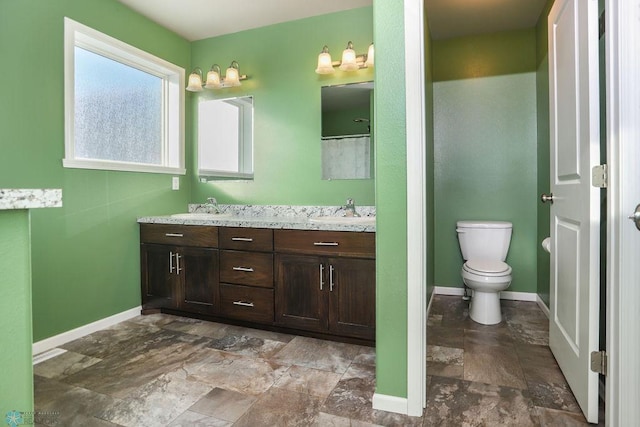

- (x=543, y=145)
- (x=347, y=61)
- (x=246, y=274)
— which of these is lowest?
(x=246, y=274)

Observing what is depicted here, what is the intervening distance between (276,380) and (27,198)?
1.50m

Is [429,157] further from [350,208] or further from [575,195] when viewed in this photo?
[575,195]

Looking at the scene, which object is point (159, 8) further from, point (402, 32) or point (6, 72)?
point (402, 32)

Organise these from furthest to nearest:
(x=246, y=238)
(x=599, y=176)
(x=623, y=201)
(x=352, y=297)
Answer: (x=246, y=238)
(x=352, y=297)
(x=599, y=176)
(x=623, y=201)

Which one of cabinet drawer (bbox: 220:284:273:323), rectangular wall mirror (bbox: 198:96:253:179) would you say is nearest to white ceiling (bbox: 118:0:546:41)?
rectangular wall mirror (bbox: 198:96:253:179)

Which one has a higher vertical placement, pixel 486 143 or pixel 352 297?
pixel 486 143

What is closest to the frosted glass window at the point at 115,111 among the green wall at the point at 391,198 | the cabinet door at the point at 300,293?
the cabinet door at the point at 300,293

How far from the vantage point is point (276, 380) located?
1.89m

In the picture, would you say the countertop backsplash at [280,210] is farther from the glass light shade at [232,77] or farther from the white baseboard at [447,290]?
the white baseboard at [447,290]

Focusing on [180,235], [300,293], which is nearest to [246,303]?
[300,293]

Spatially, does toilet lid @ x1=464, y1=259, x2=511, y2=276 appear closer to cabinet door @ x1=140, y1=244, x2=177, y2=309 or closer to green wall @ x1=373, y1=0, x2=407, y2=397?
green wall @ x1=373, y1=0, x2=407, y2=397

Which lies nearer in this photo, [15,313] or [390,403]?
[15,313]

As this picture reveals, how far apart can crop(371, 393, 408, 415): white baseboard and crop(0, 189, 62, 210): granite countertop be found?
4.74 ft

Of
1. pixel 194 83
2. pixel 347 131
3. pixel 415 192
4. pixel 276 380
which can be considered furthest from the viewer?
pixel 194 83
